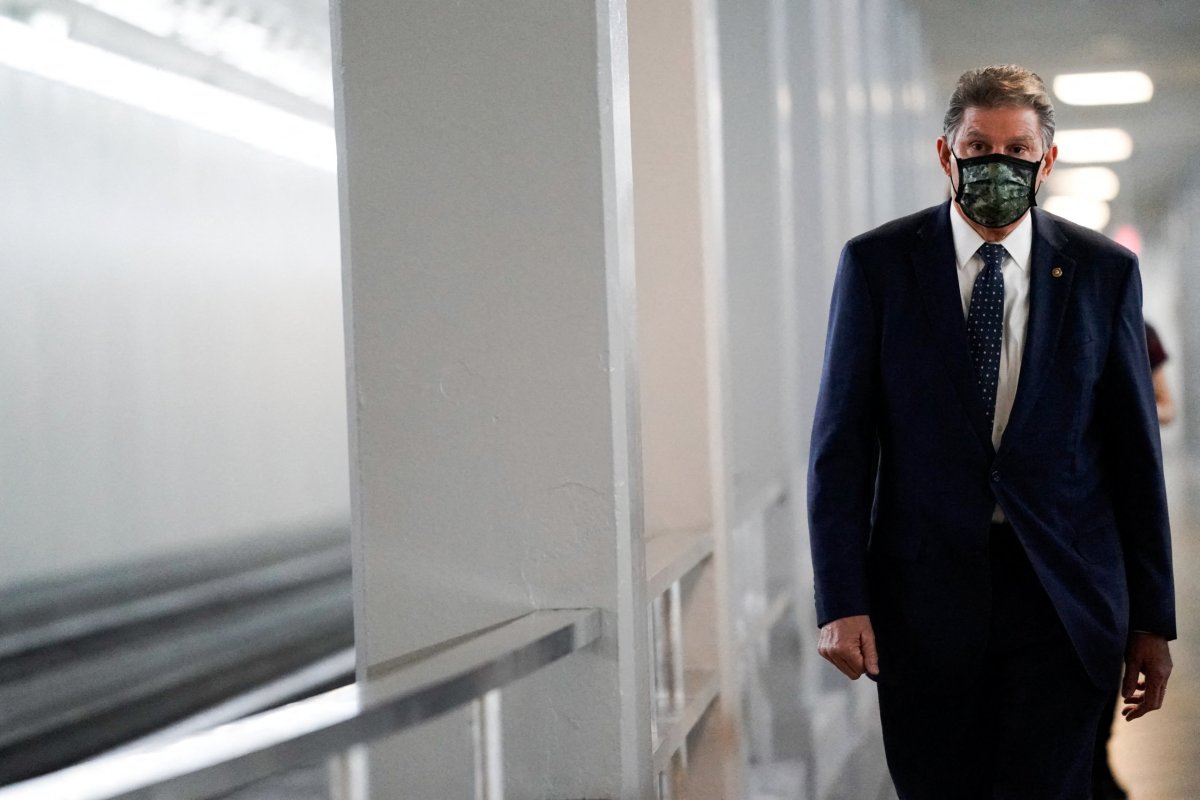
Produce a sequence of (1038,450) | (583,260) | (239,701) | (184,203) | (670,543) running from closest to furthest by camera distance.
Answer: (583,260) → (1038,450) → (670,543) → (239,701) → (184,203)

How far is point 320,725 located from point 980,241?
1243 mm

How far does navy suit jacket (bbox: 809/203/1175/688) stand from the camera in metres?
1.84

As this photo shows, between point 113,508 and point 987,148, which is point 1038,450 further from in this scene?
point 113,508

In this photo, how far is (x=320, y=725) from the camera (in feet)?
3.65

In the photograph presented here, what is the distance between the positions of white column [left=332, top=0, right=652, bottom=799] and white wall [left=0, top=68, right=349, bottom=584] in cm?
675

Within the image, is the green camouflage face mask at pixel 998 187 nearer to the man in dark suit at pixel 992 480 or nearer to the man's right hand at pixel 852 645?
the man in dark suit at pixel 992 480

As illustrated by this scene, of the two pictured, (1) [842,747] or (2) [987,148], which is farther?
(1) [842,747]

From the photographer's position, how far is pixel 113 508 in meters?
9.09

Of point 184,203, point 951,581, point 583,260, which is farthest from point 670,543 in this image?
point 184,203

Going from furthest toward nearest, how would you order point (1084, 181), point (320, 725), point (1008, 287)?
point (1084, 181) < point (1008, 287) < point (320, 725)

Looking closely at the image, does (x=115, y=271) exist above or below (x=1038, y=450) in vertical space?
above

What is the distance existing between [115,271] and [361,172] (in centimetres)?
822

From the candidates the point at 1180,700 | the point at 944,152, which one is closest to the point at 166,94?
the point at 1180,700

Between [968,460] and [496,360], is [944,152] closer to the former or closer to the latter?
[968,460]
